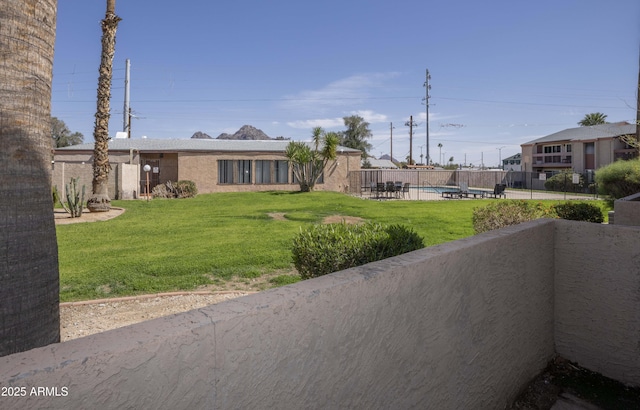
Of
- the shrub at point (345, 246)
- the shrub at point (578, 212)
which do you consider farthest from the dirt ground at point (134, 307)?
the shrub at point (578, 212)

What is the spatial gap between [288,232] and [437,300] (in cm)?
947

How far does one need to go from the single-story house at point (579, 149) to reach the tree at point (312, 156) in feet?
99.6

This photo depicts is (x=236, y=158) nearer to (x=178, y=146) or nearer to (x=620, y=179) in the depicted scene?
(x=178, y=146)

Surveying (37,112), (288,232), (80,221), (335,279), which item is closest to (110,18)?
(80,221)

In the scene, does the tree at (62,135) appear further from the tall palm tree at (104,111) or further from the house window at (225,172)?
the tall palm tree at (104,111)

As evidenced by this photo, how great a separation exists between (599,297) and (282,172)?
29.3 metres

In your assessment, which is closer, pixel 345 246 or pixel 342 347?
pixel 342 347

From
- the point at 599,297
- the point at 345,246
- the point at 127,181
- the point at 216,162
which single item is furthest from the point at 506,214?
the point at 216,162

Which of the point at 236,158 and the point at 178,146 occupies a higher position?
the point at 178,146

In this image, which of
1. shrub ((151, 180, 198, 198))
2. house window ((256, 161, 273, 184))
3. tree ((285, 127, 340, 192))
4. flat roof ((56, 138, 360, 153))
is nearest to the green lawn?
shrub ((151, 180, 198, 198))

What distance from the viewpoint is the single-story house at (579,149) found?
152 ft

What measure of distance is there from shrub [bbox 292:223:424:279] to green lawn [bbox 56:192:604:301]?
97.3 inches

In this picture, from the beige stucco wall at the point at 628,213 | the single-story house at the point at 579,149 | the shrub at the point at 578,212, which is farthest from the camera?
the single-story house at the point at 579,149

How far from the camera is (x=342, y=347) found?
201cm
